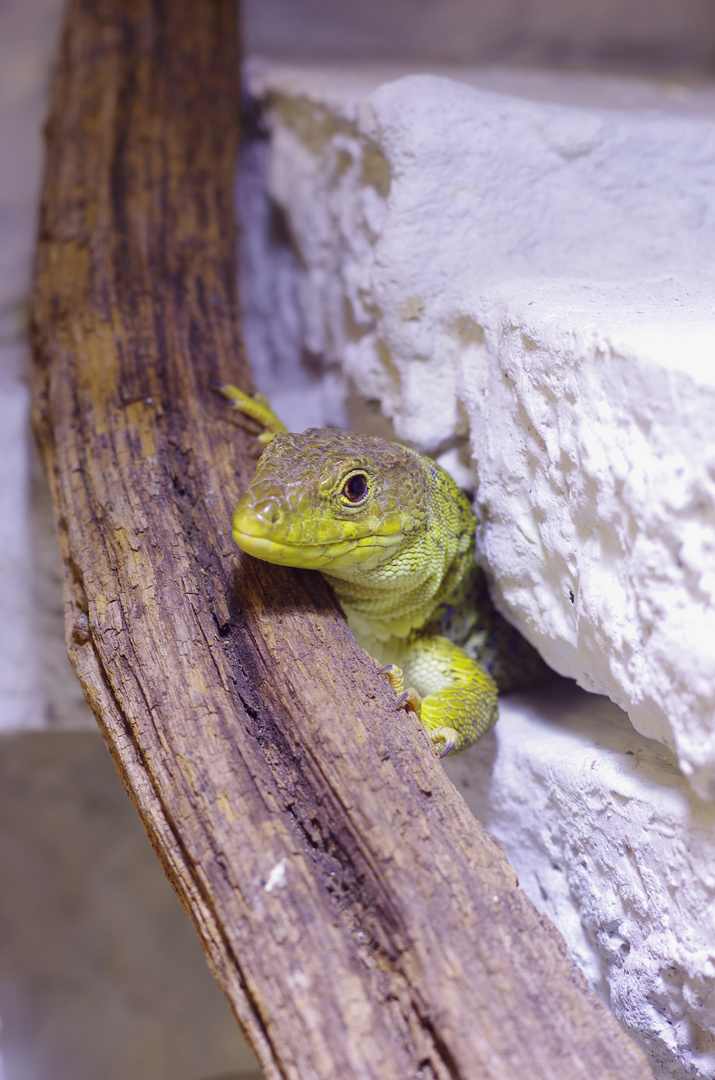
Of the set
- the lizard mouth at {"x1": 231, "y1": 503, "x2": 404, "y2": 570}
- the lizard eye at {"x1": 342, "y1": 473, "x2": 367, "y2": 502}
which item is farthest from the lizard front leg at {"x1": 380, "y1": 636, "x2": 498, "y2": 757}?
the lizard eye at {"x1": 342, "y1": 473, "x2": 367, "y2": 502}

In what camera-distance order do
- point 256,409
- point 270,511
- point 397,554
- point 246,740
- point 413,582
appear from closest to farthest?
point 246,740, point 270,511, point 397,554, point 413,582, point 256,409

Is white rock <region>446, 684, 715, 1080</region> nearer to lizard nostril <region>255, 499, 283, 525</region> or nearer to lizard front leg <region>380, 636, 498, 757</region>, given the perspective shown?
lizard front leg <region>380, 636, 498, 757</region>

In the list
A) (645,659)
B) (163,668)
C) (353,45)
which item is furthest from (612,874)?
(353,45)

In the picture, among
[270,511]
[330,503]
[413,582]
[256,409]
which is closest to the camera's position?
[270,511]

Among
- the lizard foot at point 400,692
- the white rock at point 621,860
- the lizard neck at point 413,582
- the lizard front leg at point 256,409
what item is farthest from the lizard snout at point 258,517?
the white rock at point 621,860

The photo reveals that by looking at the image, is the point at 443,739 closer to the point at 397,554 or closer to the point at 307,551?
the point at 397,554

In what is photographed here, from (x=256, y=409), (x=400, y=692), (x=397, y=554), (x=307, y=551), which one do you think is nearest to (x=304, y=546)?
(x=307, y=551)

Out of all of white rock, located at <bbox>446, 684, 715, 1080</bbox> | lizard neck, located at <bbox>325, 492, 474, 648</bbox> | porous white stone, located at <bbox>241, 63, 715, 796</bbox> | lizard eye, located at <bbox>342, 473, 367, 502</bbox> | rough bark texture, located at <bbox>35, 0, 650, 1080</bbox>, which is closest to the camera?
rough bark texture, located at <bbox>35, 0, 650, 1080</bbox>
